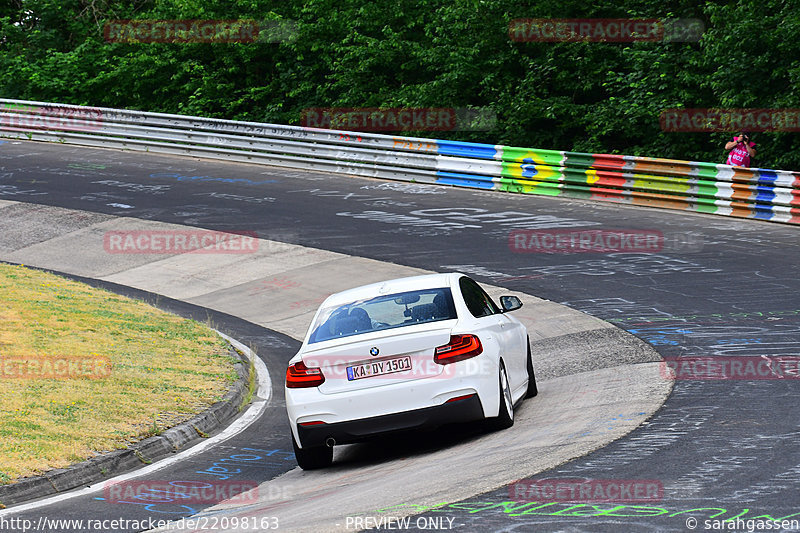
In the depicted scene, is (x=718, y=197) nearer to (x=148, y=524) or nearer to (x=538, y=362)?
(x=538, y=362)

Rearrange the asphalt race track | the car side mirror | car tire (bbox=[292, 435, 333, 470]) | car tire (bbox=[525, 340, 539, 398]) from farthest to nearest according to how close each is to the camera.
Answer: car tire (bbox=[525, 340, 539, 398]), the car side mirror, car tire (bbox=[292, 435, 333, 470]), the asphalt race track

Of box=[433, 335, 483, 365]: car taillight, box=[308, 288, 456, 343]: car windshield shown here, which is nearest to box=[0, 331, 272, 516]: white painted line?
box=[308, 288, 456, 343]: car windshield

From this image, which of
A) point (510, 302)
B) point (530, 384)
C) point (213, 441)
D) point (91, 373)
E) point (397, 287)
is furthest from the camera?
point (91, 373)

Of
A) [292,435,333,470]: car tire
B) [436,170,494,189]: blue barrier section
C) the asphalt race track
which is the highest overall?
[436,170,494,189]: blue barrier section

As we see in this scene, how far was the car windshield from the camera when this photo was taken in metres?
9.05

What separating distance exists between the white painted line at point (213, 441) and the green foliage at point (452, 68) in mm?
13430

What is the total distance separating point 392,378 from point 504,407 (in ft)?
3.65

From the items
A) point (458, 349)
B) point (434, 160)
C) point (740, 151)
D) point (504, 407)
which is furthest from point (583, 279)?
point (434, 160)

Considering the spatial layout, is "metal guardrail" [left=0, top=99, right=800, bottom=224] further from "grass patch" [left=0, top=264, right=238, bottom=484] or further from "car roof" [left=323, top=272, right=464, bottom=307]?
"car roof" [left=323, top=272, right=464, bottom=307]

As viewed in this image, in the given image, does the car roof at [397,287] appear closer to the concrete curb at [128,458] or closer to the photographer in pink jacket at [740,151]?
the concrete curb at [128,458]

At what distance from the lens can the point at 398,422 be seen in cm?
849

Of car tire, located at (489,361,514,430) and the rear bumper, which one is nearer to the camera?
the rear bumper

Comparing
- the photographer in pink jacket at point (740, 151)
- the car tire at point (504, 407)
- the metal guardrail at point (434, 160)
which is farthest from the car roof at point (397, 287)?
the photographer in pink jacket at point (740, 151)

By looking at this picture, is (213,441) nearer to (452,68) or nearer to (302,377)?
(302,377)
